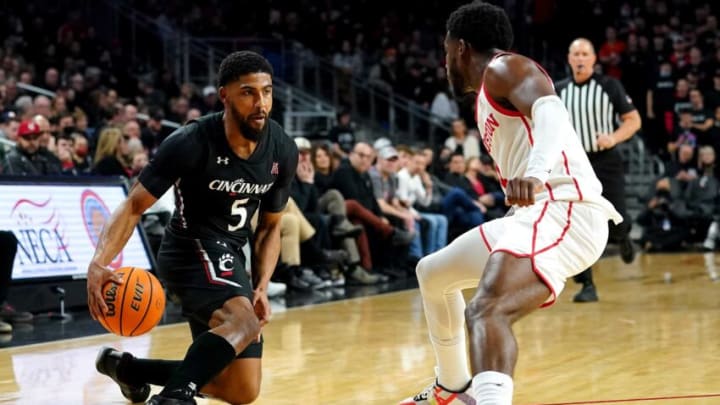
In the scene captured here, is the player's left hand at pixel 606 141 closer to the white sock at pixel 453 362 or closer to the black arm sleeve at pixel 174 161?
the white sock at pixel 453 362

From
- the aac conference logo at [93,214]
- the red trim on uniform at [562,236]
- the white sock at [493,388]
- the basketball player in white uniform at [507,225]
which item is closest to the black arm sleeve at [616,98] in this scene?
the aac conference logo at [93,214]

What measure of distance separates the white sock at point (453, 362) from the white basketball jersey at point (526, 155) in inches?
31.6

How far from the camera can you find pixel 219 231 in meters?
5.36

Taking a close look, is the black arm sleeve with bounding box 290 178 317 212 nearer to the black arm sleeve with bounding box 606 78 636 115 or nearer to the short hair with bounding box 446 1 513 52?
the black arm sleeve with bounding box 606 78 636 115

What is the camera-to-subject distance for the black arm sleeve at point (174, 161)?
5.02 m

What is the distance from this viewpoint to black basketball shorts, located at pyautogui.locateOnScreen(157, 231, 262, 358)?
5199mm

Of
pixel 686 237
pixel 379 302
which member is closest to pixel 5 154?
pixel 379 302

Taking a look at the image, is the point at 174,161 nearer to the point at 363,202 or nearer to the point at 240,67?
the point at 240,67

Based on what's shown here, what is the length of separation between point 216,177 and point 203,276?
43 centimetres

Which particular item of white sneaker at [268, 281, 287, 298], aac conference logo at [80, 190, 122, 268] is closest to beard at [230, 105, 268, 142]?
aac conference logo at [80, 190, 122, 268]

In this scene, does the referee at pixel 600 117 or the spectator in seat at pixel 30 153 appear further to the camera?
the spectator in seat at pixel 30 153

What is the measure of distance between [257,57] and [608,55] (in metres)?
17.1

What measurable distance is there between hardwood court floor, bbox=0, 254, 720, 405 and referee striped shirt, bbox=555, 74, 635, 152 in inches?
55.3

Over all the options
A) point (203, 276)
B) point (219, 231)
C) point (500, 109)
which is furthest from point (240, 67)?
point (500, 109)
